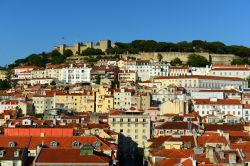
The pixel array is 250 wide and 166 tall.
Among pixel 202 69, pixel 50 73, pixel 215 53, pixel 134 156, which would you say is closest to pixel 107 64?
pixel 50 73

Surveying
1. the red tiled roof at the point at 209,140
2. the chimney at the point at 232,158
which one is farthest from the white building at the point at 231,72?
the chimney at the point at 232,158

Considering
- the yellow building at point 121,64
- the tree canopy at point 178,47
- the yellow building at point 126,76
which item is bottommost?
the yellow building at point 126,76

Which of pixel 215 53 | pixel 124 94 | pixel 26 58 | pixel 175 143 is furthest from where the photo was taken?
pixel 26 58

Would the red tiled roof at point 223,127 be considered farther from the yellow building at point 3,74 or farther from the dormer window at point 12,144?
the yellow building at point 3,74

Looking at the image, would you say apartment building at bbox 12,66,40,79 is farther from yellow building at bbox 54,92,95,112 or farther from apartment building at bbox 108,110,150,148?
apartment building at bbox 108,110,150,148

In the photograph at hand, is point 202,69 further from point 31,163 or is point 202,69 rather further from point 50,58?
point 31,163

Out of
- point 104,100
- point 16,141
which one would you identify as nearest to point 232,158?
point 16,141
